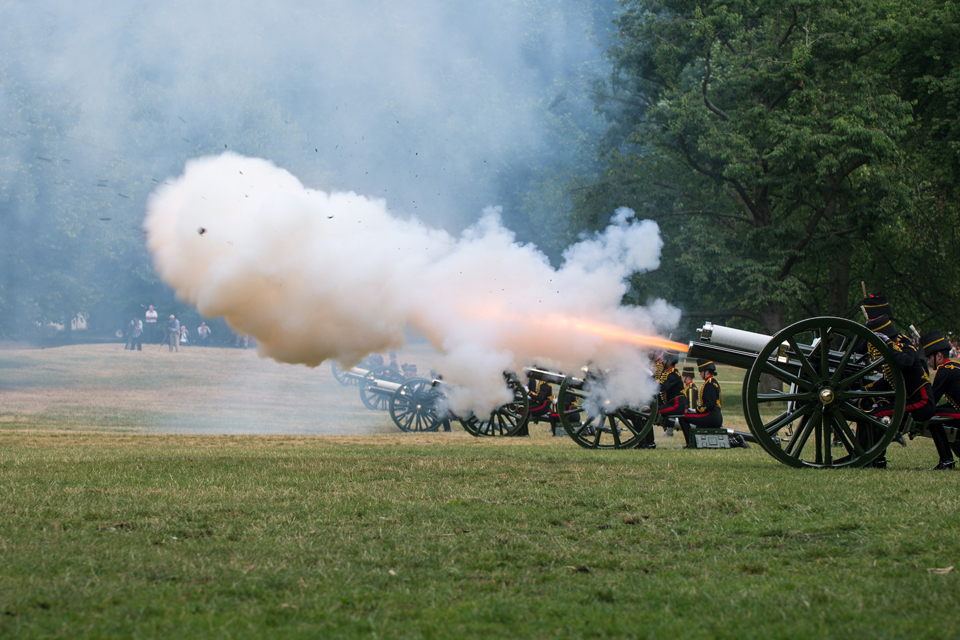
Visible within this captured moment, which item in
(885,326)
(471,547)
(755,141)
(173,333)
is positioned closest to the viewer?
(471,547)

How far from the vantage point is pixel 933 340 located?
9.41 metres

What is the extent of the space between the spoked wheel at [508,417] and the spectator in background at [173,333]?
60.3ft

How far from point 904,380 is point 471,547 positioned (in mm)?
5428

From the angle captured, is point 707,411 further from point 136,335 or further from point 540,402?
point 136,335

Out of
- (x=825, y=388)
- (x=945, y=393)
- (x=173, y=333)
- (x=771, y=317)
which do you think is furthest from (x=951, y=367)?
(x=173, y=333)

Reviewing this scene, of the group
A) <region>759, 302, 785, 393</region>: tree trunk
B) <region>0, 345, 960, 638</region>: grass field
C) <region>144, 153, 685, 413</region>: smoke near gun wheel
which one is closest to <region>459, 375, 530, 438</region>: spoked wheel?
<region>144, 153, 685, 413</region>: smoke near gun wheel

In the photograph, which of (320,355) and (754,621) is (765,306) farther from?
(754,621)

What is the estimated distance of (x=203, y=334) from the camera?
36.1m

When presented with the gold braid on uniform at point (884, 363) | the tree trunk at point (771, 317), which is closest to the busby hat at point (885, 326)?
the gold braid on uniform at point (884, 363)

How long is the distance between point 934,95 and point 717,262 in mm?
6757

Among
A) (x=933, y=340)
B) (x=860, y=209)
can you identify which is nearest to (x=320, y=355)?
(x=933, y=340)

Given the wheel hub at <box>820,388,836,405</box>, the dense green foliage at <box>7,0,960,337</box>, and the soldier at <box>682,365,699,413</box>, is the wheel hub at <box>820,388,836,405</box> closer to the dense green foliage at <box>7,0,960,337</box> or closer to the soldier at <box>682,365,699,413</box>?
the soldier at <box>682,365,699,413</box>

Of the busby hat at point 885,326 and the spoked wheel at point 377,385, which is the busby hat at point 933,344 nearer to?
the busby hat at point 885,326

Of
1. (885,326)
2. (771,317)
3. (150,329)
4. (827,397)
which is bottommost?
(827,397)
